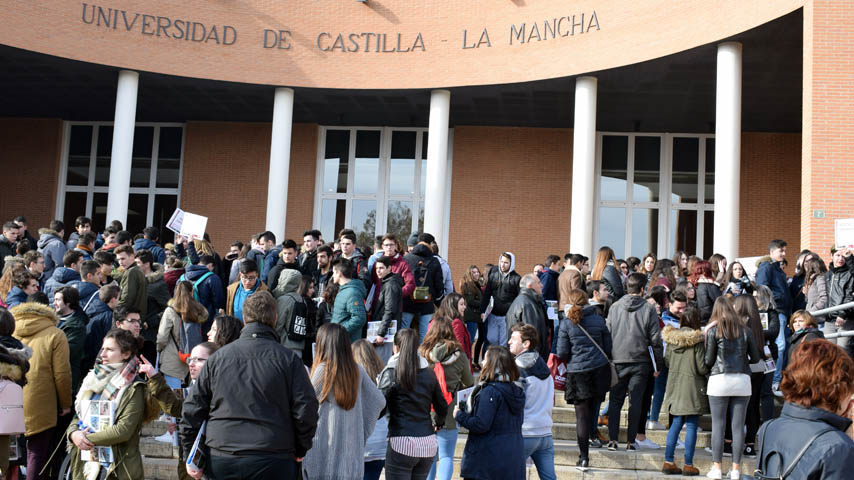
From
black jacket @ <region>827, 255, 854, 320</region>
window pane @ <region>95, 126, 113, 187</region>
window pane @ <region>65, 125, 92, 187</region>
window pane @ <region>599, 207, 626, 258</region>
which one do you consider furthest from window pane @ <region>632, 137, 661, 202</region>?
window pane @ <region>65, 125, 92, 187</region>

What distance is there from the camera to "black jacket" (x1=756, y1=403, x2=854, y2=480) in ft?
9.93

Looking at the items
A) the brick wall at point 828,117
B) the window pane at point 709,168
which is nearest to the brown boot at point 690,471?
the brick wall at point 828,117

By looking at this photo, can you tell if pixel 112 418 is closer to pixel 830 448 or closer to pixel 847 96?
pixel 830 448

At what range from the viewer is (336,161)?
23094 millimetres

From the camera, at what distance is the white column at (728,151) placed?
1523cm

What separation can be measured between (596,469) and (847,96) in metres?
8.14

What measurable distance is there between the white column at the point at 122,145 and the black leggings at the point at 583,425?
1329 cm

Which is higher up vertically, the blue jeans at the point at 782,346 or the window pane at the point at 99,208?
the window pane at the point at 99,208

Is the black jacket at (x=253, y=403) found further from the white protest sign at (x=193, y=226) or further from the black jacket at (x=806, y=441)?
the white protest sign at (x=193, y=226)

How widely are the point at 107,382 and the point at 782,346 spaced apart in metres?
7.53

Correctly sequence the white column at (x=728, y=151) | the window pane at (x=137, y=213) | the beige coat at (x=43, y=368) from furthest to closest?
the window pane at (x=137, y=213) → the white column at (x=728, y=151) → the beige coat at (x=43, y=368)

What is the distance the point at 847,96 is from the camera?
512 inches

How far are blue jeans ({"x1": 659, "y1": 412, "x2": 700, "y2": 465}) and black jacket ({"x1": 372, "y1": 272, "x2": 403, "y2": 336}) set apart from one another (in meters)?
2.99

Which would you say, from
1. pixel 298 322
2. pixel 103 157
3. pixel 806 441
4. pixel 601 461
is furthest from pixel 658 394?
pixel 103 157
